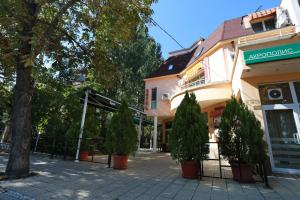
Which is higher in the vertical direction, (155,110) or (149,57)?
(149,57)

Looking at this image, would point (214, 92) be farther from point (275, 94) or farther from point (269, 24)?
point (269, 24)

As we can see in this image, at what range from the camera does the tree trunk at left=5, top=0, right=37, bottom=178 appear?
5422 mm

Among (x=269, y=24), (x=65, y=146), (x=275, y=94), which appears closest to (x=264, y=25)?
(x=269, y=24)

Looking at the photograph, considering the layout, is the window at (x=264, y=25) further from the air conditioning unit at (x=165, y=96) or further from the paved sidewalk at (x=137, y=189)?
the paved sidewalk at (x=137, y=189)

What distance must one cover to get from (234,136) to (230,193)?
1.75 metres

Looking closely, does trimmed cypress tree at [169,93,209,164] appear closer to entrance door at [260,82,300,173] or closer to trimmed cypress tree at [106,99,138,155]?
trimmed cypress tree at [106,99,138,155]

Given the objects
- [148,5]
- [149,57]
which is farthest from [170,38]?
[149,57]

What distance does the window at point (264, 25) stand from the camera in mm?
12812

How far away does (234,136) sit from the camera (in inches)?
224

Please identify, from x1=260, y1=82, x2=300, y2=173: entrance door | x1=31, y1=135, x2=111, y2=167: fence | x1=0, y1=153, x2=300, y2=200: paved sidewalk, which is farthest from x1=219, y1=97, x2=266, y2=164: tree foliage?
x1=31, y1=135, x2=111, y2=167: fence

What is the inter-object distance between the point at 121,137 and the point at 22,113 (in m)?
3.31

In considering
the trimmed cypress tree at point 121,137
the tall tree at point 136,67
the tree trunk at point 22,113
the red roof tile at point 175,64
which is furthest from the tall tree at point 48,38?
the tall tree at point 136,67

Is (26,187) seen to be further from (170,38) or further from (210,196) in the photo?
(170,38)

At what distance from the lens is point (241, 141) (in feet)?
18.0
